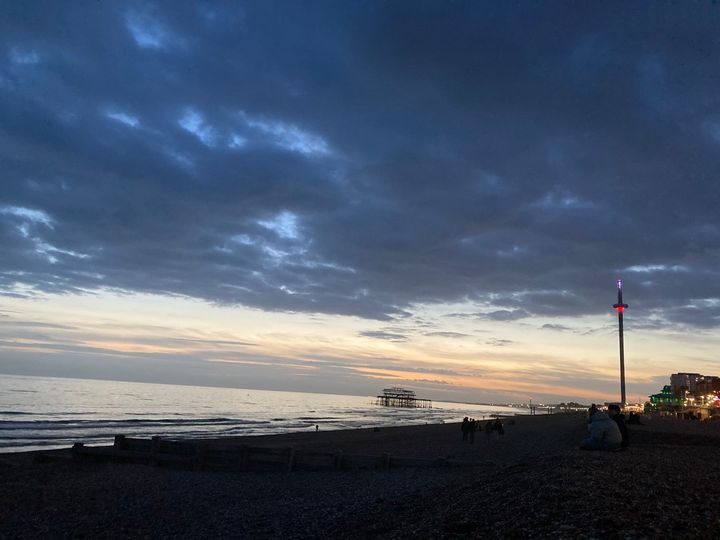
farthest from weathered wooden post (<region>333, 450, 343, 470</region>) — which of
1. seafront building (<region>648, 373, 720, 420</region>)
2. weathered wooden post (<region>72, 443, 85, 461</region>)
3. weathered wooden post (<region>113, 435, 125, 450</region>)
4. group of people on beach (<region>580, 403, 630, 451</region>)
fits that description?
seafront building (<region>648, 373, 720, 420</region>)

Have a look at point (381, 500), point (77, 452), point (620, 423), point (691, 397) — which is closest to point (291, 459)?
point (381, 500)

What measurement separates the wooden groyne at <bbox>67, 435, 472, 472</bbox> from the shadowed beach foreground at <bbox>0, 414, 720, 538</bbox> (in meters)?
0.55

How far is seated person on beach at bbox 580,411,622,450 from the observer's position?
13977mm

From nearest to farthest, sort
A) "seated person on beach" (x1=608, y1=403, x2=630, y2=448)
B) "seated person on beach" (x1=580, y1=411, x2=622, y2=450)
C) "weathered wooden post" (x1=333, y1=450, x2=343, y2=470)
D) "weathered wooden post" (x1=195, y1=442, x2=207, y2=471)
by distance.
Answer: "seated person on beach" (x1=580, y1=411, x2=622, y2=450)
"seated person on beach" (x1=608, y1=403, x2=630, y2=448)
"weathered wooden post" (x1=333, y1=450, x2=343, y2=470)
"weathered wooden post" (x1=195, y1=442, x2=207, y2=471)

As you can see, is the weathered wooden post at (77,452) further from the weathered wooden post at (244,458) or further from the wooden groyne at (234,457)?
the weathered wooden post at (244,458)

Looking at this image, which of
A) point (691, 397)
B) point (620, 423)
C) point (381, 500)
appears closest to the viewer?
point (381, 500)

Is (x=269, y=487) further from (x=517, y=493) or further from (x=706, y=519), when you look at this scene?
(x=706, y=519)

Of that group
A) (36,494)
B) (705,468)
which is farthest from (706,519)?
(36,494)

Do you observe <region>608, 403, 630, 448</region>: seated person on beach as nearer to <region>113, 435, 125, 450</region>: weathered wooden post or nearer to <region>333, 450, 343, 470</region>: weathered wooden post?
<region>333, 450, 343, 470</region>: weathered wooden post

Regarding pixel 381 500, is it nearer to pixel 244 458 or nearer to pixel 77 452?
pixel 244 458

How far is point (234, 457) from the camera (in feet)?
65.0

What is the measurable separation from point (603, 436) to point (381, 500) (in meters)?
6.54

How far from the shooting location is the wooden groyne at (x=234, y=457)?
63.5ft

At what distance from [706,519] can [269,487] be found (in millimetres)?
12900
